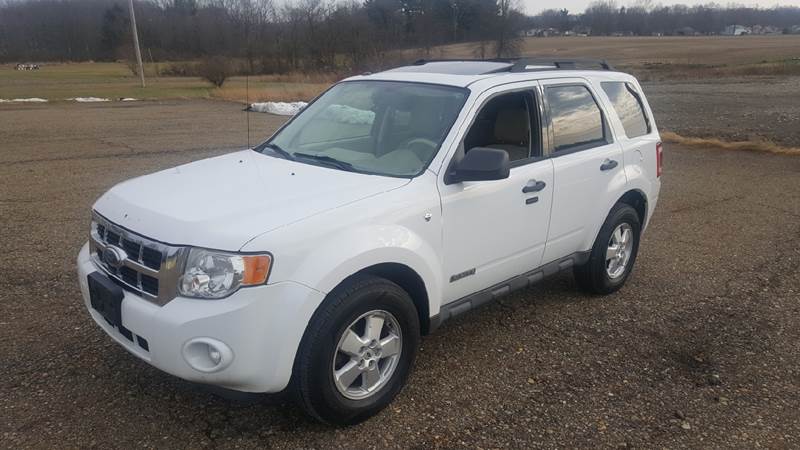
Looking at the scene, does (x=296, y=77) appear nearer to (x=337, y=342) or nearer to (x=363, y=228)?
(x=363, y=228)

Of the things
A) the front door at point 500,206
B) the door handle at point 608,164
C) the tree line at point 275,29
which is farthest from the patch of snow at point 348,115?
the tree line at point 275,29

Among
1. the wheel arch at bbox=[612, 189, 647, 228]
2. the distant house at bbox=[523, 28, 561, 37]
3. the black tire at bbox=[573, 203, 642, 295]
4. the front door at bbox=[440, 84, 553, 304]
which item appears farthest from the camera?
the distant house at bbox=[523, 28, 561, 37]

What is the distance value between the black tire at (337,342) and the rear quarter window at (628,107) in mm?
2808

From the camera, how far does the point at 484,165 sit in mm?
3393

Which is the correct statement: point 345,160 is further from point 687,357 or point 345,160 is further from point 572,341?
point 687,357

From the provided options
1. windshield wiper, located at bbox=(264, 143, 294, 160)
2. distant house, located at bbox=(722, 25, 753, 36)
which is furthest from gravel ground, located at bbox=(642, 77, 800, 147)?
distant house, located at bbox=(722, 25, 753, 36)

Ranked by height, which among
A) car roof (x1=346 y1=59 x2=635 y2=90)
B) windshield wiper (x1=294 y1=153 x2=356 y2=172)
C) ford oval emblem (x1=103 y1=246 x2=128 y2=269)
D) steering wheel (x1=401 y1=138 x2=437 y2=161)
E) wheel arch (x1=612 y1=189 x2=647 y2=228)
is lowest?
wheel arch (x1=612 y1=189 x2=647 y2=228)

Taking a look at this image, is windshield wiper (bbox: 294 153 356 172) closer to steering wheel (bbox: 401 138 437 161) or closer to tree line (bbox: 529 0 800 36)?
steering wheel (bbox: 401 138 437 161)

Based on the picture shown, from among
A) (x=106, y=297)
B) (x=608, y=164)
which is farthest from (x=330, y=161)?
(x=608, y=164)

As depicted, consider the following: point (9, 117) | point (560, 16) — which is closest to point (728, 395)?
point (9, 117)

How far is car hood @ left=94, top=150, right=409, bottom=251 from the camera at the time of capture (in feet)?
9.23

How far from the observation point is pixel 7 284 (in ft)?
16.9

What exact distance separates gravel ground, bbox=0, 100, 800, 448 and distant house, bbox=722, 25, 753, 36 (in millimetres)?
145981

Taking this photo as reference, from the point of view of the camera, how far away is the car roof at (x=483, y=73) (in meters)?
4.02
